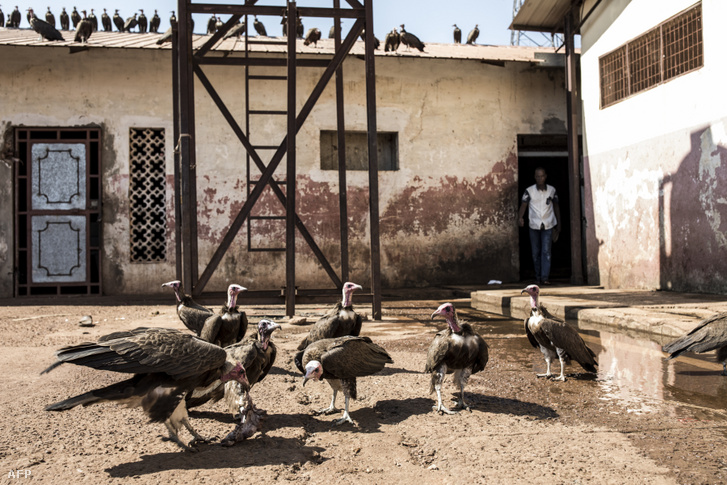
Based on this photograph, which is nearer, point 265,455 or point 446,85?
point 265,455

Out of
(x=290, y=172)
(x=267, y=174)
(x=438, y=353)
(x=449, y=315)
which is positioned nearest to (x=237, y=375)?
(x=438, y=353)

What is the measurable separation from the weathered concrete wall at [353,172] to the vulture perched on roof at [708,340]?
8389mm

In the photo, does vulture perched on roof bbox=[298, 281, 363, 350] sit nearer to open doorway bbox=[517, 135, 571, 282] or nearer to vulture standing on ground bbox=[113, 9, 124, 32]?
open doorway bbox=[517, 135, 571, 282]

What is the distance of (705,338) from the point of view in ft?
15.7

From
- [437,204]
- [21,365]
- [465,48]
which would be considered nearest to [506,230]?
[437,204]

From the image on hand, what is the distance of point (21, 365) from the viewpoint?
5.40 meters

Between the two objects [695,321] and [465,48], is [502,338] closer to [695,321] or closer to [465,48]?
[695,321]

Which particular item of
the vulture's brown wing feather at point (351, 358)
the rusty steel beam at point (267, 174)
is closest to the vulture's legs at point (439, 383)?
the vulture's brown wing feather at point (351, 358)

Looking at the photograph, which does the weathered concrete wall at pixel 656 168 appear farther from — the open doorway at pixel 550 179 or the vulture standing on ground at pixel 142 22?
the vulture standing on ground at pixel 142 22

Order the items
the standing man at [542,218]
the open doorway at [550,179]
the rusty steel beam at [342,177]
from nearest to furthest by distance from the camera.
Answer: the rusty steel beam at [342,177]
the standing man at [542,218]
the open doorway at [550,179]

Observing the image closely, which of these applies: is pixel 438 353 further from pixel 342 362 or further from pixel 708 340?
pixel 708 340

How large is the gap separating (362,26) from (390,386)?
17.1 ft

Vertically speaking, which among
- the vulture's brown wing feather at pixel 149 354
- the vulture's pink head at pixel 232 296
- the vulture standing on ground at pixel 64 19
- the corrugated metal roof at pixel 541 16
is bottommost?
the vulture's brown wing feather at pixel 149 354

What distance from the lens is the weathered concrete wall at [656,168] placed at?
877 centimetres
